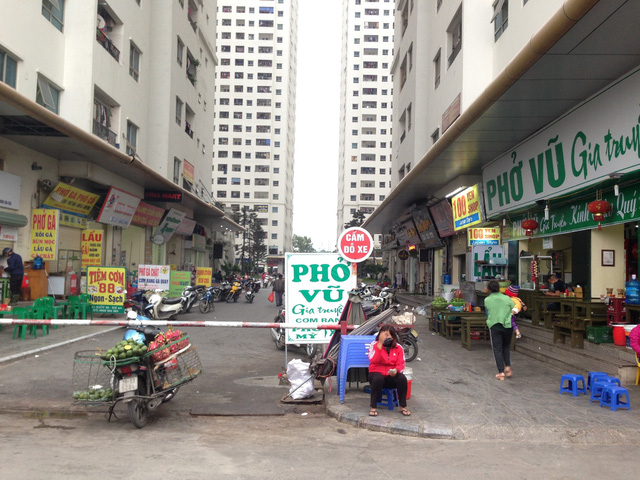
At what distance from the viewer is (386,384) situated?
664 cm

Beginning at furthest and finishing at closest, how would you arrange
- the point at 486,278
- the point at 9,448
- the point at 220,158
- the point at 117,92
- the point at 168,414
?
the point at 220,158
the point at 117,92
the point at 486,278
the point at 168,414
the point at 9,448

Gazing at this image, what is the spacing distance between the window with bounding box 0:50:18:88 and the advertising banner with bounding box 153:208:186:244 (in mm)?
11760

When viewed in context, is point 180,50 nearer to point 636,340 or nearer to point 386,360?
point 386,360

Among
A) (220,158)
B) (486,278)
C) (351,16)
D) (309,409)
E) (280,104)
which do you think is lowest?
(309,409)

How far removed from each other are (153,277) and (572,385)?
49.7 ft

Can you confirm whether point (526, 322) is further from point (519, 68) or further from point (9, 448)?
point (9, 448)

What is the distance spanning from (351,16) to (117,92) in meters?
89.7

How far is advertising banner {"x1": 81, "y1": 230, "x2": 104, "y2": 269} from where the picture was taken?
18906 mm

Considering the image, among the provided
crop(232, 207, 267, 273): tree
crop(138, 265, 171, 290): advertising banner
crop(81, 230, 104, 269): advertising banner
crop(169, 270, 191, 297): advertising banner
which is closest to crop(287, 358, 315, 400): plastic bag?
crop(138, 265, 171, 290): advertising banner

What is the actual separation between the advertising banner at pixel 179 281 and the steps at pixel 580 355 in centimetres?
1398

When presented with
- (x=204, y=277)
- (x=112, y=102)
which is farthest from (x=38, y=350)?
(x=204, y=277)

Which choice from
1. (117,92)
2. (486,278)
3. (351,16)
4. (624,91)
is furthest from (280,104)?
(624,91)

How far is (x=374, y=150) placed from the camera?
9794cm

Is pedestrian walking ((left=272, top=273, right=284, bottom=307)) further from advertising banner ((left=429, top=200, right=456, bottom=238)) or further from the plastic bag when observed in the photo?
the plastic bag
